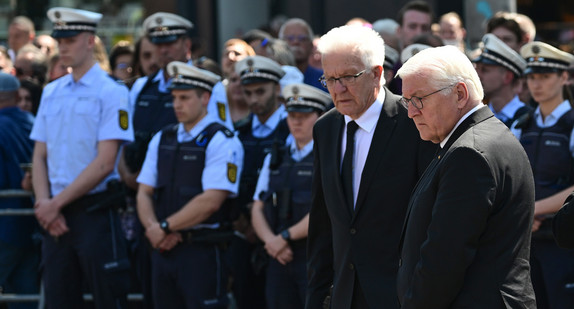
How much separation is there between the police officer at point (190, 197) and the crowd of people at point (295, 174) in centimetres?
1

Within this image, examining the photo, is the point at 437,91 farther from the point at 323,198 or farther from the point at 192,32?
the point at 192,32

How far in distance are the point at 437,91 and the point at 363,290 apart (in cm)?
112

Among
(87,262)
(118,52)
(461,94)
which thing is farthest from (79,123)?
(461,94)

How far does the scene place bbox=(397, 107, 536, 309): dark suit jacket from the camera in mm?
3232

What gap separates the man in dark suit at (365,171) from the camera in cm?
418

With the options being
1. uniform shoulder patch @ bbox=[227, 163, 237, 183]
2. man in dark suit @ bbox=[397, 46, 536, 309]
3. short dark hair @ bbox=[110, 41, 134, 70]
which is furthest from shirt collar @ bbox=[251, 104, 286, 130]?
man in dark suit @ bbox=[397, 46, 536, 309]

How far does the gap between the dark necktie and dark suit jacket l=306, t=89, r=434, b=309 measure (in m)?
0.02

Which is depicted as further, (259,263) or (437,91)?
(259,263)

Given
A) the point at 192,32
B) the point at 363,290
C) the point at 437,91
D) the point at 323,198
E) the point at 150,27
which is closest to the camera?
the point at 437,91

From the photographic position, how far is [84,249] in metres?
6.50

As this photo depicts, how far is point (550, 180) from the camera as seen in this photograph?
578 cm

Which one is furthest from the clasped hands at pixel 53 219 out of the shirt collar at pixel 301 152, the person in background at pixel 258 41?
the person in background at pixel 258 41

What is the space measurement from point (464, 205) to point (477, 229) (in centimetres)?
9

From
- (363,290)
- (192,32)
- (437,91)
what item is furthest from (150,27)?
(192,32)
